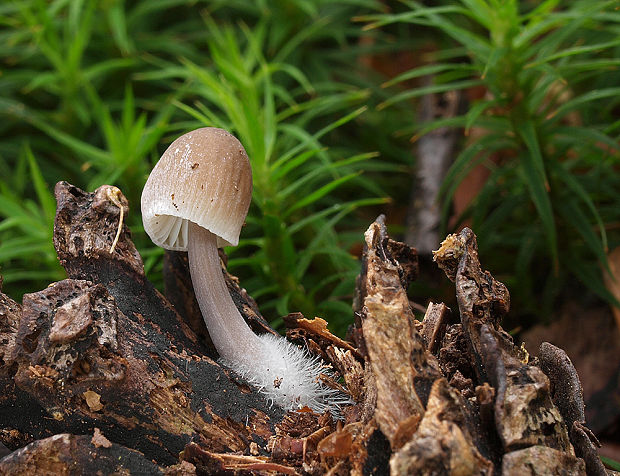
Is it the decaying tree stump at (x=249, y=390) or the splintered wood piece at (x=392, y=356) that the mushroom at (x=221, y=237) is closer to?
the decaying tree stump at (x=249, y=390)

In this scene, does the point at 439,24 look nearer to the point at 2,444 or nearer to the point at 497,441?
the point at 497,441

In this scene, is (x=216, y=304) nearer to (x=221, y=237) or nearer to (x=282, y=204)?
(x=221, y=237)

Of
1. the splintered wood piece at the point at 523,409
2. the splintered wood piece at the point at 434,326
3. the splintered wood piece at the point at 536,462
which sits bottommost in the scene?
the splintered wood piece at the point at 536,462

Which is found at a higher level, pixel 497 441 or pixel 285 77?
pixel 285 77

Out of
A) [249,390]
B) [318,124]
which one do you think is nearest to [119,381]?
[249,390]

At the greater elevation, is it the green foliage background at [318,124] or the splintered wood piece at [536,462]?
the green foliage background at [318,124]

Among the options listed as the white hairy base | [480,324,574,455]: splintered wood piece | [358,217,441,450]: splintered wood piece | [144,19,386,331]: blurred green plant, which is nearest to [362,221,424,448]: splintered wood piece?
[358,217,441,450]: splintered wood piece

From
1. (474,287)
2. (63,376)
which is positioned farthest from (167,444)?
(474,287)

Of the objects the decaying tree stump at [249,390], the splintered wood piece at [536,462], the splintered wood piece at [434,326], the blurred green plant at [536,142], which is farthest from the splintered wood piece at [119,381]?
the blurred green plant at [536,142]
